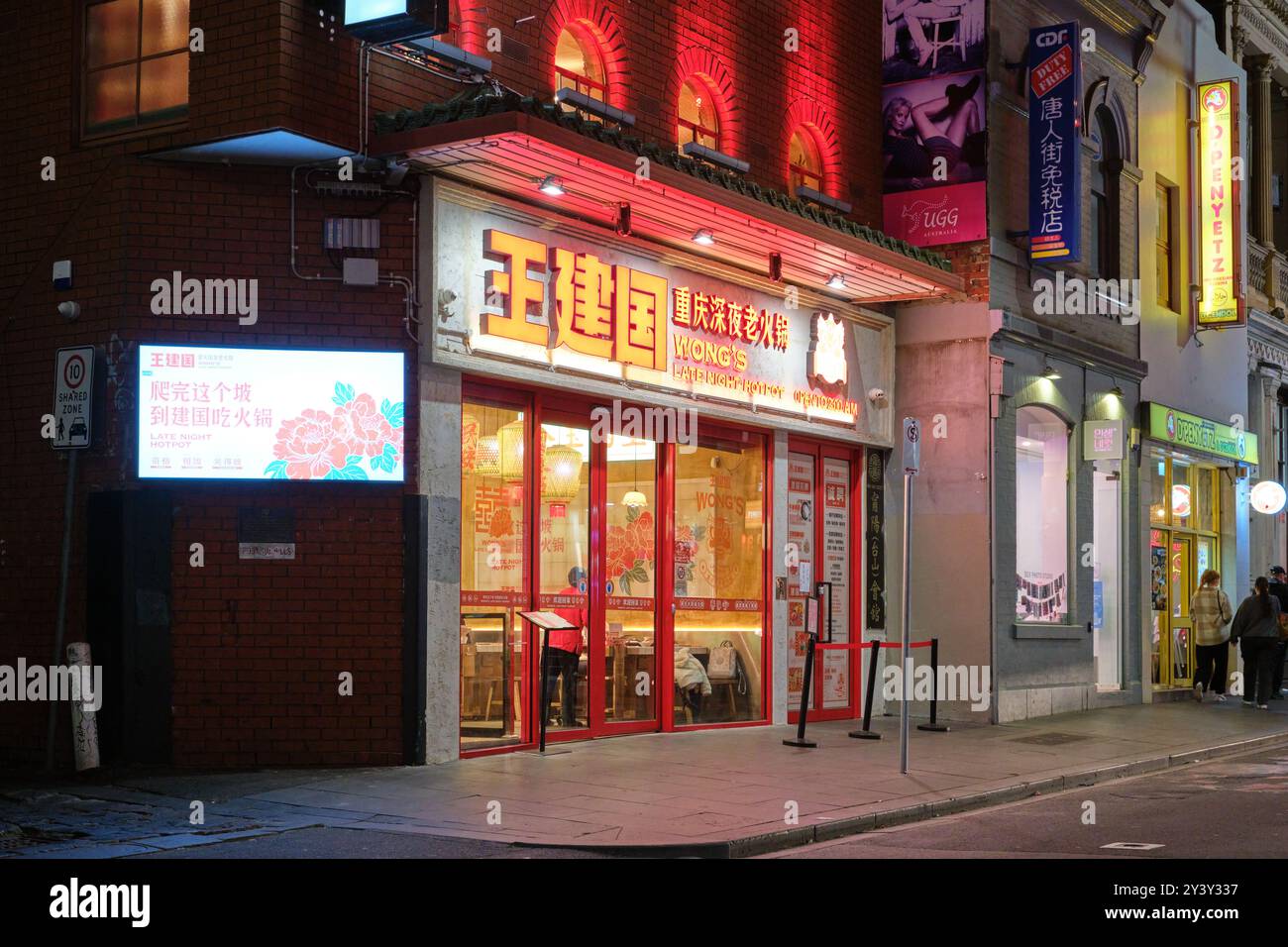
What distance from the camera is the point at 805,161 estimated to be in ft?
60.5

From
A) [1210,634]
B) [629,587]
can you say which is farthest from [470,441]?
[1210,634]

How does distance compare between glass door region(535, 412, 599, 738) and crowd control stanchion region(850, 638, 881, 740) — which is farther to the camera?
crowd control stanchion region(850, 638, 881, 740)

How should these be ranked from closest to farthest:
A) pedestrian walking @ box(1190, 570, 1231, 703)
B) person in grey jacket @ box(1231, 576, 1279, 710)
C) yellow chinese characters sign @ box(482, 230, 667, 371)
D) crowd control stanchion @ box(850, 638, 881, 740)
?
yellow chinese characters sign @ box(482, 230, 667, 371) < crowd control stanchion @ box(850, 638, 881, 740) < person in grey jacket @ box(1231, 576, 1279, 710) < pedestrian walking @ box(1190, 570, 1231, 703)

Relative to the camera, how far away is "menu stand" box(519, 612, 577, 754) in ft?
43.7

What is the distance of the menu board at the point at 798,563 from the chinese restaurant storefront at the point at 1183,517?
7.13 meters

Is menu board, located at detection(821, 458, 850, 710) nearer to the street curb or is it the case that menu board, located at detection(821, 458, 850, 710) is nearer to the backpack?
the backpack

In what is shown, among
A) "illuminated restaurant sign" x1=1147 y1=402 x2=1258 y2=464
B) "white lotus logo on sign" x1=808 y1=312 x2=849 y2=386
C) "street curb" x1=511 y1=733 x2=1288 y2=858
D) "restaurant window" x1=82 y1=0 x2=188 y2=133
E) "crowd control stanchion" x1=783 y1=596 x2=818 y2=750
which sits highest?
"restaurant window" x1=82 y1=0 x2=188 y2=133

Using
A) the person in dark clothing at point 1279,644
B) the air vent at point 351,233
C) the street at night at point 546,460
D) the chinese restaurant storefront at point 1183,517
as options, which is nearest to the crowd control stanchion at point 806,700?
the street at night at point 546,460

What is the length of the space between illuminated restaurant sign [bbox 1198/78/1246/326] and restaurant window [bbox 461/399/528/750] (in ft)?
47.0

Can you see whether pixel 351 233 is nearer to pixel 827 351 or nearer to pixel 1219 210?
pixel 827 351

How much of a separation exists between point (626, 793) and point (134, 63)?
25.1 feet

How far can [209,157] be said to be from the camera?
12.8 metres

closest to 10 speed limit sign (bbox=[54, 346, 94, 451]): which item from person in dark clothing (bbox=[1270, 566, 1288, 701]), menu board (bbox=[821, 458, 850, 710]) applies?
menu board (bbox=[821, 458, 850, 710])
